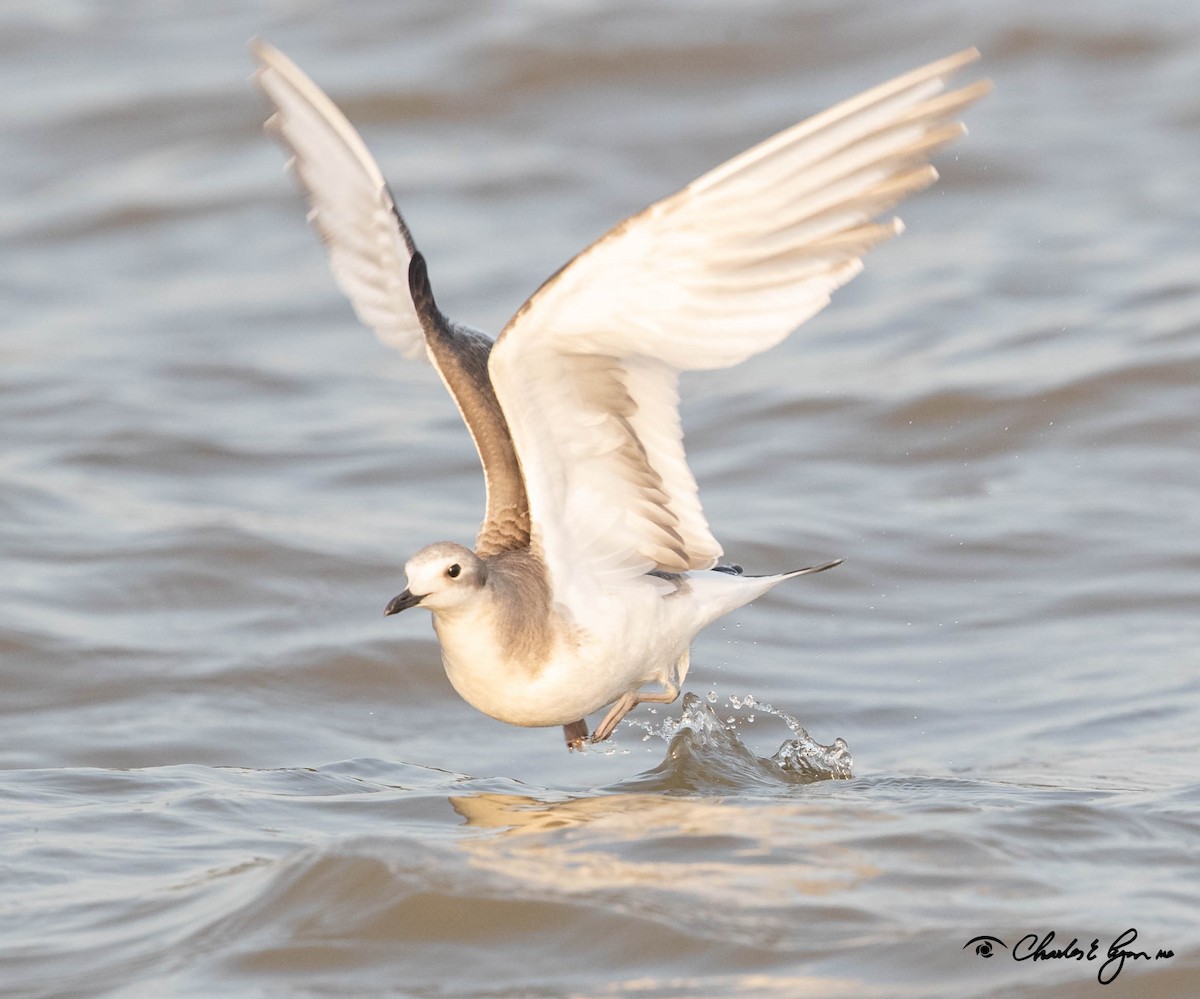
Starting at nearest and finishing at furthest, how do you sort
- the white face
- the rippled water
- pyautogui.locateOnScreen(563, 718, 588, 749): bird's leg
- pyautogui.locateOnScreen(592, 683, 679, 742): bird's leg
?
the rippled water, the white face, pyautogui.locateOnScreen(592, 683, 679, 742): bird's leg, pyautogui.locateOnScreen(563, 718, 588, 749): bird's leg

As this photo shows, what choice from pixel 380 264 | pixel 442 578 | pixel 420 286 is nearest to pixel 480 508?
pixel 380 264

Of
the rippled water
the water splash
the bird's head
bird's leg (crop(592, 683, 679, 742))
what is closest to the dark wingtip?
the bird's head

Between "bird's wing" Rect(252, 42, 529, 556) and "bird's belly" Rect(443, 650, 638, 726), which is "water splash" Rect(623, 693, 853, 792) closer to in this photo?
"bird's belly" Rect(443, 650, 638, 726)

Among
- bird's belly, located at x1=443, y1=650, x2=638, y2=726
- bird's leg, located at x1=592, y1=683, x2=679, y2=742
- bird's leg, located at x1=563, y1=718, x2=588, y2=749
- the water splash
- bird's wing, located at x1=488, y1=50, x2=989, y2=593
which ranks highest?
bird's wing, located at x1=488, y1=50, x2=989, y2=593

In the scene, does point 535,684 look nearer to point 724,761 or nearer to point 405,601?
point 405,601

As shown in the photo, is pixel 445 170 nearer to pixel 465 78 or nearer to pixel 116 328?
pixel 465 78

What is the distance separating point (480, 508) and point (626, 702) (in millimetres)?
3831

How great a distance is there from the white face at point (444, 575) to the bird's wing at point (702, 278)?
0.31m

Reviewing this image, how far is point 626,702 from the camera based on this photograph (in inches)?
256

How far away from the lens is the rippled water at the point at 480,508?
5172 mm

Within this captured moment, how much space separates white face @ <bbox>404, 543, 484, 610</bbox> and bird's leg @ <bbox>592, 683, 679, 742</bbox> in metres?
0.94

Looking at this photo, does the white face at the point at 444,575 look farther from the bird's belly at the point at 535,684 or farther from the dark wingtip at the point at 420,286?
the dark wingtip at the point at 420,286

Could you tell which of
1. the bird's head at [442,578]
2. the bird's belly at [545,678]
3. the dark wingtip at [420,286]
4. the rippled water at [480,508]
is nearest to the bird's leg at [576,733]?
the rippled water at [480,508]

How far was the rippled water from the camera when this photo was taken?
5.17 m
